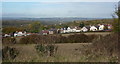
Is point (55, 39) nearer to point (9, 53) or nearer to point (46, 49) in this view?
point (46, 49)

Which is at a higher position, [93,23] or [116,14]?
[116,14]

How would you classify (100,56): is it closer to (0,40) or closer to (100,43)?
(100,43)

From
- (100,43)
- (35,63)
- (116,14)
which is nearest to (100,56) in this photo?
(100,43)

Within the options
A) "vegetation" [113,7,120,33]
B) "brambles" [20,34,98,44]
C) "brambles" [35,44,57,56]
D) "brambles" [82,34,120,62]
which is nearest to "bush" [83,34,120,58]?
"brambles" [82,34,120,62]

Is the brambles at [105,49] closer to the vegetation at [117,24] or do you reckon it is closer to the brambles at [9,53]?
the vegetation at [117,24]

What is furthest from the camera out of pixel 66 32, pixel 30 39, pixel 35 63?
pixel 66 32

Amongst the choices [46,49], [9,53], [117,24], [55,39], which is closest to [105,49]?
[117,24]
